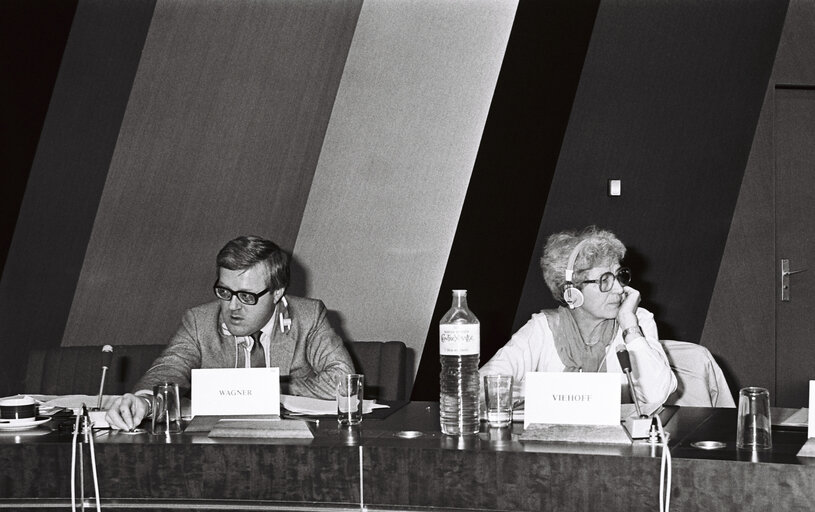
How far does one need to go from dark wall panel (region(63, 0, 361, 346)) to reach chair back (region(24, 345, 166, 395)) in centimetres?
32

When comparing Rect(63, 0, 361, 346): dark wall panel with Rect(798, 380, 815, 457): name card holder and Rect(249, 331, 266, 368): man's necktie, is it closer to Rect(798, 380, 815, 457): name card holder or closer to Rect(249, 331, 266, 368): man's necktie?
Rect(249, 331, 266, 368): man's necktie

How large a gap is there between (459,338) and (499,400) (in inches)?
6.7

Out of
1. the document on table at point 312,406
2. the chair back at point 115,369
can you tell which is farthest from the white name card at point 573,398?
the chair back at point 115,369

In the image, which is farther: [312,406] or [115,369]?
[115,369]

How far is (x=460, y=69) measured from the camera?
402 centimetres

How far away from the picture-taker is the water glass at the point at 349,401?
1997 millimetres

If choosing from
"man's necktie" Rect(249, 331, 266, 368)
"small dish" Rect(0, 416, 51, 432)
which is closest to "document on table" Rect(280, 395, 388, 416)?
"man's necktie" Rect(249, 331, 266, 368)

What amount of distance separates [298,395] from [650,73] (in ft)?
7.35

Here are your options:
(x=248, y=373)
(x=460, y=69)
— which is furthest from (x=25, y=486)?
(x=460, y=69)

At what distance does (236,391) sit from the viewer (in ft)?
6.57

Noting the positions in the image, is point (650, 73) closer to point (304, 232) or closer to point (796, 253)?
point (796, 253)

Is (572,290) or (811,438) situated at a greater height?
(572,290)

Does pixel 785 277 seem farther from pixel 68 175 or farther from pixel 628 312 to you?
pixel 68 175

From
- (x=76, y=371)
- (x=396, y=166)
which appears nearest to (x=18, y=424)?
(x=76, y=371)
